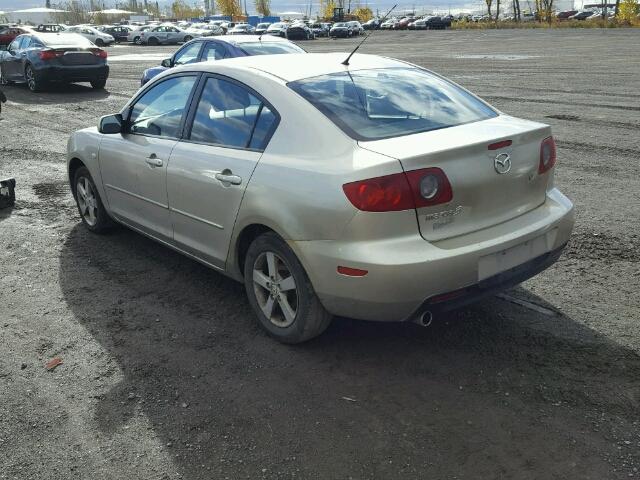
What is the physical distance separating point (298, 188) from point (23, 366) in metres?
1.90

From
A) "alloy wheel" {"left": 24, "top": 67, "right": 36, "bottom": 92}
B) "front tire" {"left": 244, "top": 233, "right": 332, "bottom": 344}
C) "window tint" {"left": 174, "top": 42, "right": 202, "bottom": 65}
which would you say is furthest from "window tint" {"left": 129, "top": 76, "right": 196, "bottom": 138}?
"alloy wheel" {"left": 24, "top": 67, "right": 36, "bottom": 92}

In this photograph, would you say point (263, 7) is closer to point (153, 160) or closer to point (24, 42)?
point (24, 42)

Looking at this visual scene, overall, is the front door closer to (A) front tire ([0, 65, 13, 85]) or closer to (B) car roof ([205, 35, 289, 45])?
(B) car roof ([205, 35, 289, 45])

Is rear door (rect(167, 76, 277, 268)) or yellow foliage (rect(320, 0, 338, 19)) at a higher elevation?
yellow foliage (rect(320, 0, 338, 19))

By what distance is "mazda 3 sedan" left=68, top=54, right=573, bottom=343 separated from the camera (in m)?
3.28

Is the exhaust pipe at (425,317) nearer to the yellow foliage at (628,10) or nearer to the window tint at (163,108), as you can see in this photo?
the window tint at (163,108)

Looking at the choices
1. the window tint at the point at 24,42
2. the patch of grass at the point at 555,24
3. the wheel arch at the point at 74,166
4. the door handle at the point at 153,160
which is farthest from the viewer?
the patch of grass at the point at 555,24

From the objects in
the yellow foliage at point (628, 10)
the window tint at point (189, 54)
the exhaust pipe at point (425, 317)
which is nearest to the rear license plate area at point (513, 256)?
the exhaust pipe at point (425, 317)

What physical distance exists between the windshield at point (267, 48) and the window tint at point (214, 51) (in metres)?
0.40

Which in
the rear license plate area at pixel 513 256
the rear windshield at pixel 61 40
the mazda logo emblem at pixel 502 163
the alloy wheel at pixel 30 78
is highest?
the rear windshield at pixel 61 40

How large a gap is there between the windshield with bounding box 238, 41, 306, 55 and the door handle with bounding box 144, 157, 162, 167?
630 centimetres

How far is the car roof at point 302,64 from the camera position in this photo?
4125 millimetres

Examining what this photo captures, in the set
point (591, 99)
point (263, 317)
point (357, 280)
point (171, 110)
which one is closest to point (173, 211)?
point (171, 110)

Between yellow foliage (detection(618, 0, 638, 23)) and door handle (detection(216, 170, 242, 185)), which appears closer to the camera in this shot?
door handle (detection(216, 170, 242, 185))
